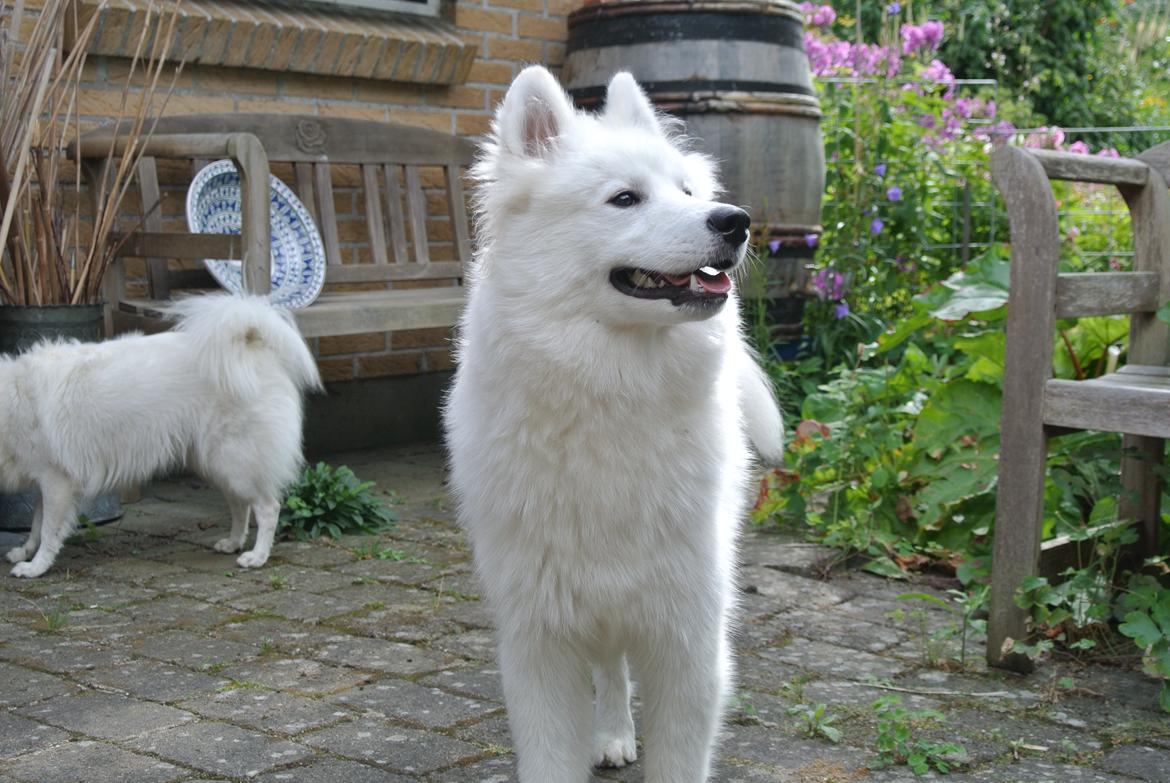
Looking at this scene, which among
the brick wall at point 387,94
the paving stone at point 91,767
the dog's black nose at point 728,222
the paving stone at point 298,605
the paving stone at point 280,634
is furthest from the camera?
the brick wall at point 387,94

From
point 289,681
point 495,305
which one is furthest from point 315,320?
A: point 495,305

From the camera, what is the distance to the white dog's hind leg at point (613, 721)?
2.70 metres

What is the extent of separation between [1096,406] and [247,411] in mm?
2614

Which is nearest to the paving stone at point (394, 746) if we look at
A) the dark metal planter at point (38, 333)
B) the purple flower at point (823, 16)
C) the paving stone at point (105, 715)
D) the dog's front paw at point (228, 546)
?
the paving stone at point (105, 715)

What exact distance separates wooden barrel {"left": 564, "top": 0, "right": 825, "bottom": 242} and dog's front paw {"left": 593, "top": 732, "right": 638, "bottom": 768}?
3.63 metres

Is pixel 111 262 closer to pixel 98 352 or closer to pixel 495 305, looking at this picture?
pixel 98 352

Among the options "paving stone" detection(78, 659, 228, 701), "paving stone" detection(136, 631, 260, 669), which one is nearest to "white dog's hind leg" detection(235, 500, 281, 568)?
"paving stone" detection(136, 631, 260, 669)

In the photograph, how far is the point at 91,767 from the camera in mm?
2521

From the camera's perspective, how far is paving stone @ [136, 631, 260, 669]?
321 centimetres

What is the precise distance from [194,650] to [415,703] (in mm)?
719

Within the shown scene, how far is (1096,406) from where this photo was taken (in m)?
2.98

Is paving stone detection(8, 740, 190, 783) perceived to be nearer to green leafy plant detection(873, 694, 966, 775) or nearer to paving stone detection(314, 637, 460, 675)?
paving stone detection(314, 637, 460, 675)

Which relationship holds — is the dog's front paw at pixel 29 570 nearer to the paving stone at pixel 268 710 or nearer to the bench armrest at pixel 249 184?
the bench armrest at pixel 249 184

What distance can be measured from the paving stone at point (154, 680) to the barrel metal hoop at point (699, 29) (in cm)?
386
